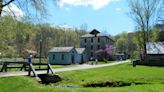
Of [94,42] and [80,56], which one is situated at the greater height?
→ [94,42]

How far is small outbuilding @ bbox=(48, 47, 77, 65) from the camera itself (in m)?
80.6

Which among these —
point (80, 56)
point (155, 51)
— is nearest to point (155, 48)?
point (155, 51)

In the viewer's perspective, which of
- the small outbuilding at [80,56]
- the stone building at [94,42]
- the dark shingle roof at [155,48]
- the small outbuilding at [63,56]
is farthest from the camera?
the stone building at [94,42]

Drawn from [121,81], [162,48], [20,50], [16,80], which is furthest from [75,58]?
[16,80]

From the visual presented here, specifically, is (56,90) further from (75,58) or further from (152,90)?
(75,58)

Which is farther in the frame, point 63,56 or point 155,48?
point 63,56

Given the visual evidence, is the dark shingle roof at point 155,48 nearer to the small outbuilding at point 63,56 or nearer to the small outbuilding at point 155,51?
the small outbuilding at point 155,51

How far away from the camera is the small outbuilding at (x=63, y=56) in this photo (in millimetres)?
80625

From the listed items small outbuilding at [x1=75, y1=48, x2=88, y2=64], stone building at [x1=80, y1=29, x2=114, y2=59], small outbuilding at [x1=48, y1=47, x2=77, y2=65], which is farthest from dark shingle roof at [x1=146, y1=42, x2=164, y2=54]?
stone building at [x1=80, y1=29, x2=114, y2=59]

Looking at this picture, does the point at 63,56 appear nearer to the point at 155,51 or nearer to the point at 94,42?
the point at 155,51

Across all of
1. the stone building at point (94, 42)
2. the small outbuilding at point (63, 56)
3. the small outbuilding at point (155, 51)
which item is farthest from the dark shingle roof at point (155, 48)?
the stone building at point (94, 42)

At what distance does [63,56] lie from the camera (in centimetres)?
8100

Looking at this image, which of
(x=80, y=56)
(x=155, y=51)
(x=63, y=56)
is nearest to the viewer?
(x=155, y=51)

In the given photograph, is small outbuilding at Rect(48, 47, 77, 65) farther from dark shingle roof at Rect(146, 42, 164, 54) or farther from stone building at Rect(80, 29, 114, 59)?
stone building at Rect(80, 29, 114, 59)
